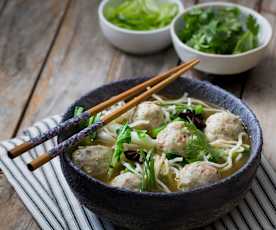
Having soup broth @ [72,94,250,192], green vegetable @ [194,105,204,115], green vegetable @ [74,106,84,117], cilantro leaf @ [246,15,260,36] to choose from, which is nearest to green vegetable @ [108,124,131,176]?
soup broth @ [72,94,250,192]

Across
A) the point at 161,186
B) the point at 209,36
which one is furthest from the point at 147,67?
the point at 161,186

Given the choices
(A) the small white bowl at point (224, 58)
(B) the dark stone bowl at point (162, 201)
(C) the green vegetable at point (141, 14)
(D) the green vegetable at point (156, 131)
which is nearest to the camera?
(B) the dark stone bowl at point (162, 201)

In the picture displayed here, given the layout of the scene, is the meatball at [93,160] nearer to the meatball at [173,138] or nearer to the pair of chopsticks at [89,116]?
the pair of chopsticks at [89,116]

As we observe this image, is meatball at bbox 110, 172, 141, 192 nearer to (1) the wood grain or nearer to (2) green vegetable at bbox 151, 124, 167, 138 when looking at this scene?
(2) green vegetable at bbox 151, 124, 167, 138

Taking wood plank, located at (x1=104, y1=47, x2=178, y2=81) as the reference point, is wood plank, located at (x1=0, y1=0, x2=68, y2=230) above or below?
above

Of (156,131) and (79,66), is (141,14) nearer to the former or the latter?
(79,66)

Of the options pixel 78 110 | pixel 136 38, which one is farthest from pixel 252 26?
pixel 78 110

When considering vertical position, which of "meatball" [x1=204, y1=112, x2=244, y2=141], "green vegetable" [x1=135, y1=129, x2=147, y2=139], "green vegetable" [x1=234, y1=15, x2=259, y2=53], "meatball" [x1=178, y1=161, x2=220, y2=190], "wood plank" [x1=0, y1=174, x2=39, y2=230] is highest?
"green vegetable" [x1=135, y1=129, x2=147, y2=139]

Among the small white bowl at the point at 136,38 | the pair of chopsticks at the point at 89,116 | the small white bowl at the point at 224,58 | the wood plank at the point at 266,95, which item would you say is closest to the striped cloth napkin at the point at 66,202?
the wood plank at the point at 266,95
